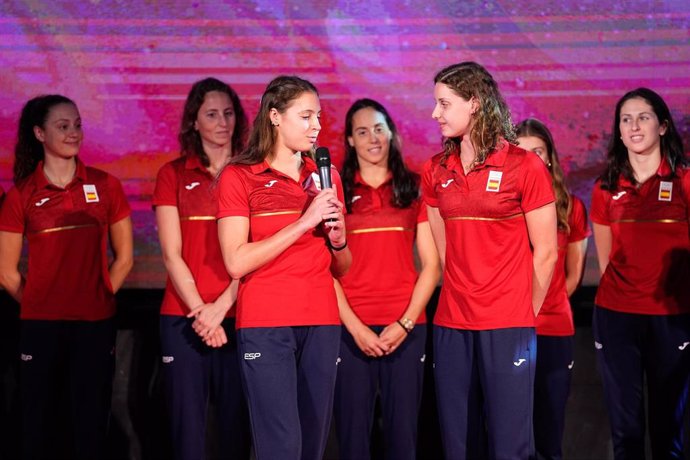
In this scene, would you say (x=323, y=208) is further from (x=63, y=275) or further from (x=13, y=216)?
(x=13, y=216)

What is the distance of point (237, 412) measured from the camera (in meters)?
4.37

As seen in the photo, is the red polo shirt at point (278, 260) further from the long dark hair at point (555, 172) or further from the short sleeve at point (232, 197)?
the long dark hair at point (555, 172)

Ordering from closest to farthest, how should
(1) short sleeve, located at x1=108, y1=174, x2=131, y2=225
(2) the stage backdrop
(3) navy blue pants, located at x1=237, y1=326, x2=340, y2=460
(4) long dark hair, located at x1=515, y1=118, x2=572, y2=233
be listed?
(3) navy blue pants, located at x1=237, y1=326, x2=340, y2=460, (4) long dark hair, located at x1=515, y1=118, x2=572, y2=233, (1) short sleeve, located at x1=108, y1=174, x2=131, y2=225, (2) the stage backdrop

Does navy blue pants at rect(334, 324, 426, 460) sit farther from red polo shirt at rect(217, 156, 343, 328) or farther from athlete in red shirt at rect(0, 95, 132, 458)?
athlete in red shirt at rect(0, 95, 132, 458)

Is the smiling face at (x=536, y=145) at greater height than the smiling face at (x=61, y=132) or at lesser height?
lesser

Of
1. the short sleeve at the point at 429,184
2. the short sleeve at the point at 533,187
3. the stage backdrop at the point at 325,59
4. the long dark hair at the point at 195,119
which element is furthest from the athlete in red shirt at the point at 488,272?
the stage backdrop at the point at 325,59

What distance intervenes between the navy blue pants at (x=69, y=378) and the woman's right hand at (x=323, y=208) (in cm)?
168

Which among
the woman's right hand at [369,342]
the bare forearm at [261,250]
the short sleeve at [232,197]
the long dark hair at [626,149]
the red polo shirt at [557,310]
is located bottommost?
the woman's right hand at [369,342]

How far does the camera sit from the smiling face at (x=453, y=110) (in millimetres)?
3650

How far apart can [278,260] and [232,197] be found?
285 mm

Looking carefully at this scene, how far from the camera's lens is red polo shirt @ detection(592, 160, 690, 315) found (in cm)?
450

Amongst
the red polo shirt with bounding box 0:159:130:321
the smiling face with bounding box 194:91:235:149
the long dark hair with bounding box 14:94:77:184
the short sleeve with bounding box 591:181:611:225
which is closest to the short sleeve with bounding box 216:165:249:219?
the smiling face with bounding box 194:91:235:149

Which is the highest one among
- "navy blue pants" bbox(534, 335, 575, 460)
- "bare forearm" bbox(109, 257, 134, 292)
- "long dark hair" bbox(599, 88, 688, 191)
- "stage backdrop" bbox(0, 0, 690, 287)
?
"stage backdrop" bbox(0, 0, 690, 287)

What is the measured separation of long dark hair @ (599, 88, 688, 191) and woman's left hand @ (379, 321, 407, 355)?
1238mm
